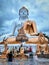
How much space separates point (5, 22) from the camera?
7.34 metres

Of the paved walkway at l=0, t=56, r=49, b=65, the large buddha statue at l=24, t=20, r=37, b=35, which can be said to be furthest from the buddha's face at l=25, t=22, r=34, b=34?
the paved walkway at l=0, t=56, r=49, b=65

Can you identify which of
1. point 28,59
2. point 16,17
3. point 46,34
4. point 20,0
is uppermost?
point 20,0

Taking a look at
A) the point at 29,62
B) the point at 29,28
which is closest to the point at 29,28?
the point at 29,28

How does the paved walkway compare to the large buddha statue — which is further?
the large buddha statue

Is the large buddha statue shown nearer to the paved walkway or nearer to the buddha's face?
the buddha's face

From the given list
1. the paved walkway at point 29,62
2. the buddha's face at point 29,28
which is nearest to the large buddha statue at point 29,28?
the buddha's face at point 29,28

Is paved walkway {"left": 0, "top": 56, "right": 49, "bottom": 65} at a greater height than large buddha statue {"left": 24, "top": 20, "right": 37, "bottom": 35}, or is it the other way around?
large buddha statue {"left": 24, "top": 20, "right": 37, "bottom": 35}

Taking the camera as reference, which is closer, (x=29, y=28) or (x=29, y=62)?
(x=29, y=62)

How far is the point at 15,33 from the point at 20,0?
3.15 ft

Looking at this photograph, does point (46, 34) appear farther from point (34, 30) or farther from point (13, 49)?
point (13, 49)

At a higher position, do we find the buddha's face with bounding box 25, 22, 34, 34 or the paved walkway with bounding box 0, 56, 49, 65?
the buddha's face with bounding box 25, 22, 34, 34

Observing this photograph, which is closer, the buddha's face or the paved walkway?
the paved walkway

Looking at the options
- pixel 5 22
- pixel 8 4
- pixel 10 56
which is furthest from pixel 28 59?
pixel 8 4

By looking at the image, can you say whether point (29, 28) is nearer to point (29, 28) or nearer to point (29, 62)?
point (29, 28)
